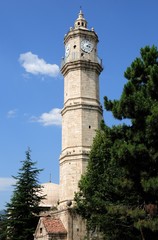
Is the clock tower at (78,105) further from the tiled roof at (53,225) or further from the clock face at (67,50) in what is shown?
the tiled roof at (53,225)

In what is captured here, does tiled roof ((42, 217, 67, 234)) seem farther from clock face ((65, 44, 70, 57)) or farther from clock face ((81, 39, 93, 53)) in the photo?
clock face ((81, 39, 93, 53))

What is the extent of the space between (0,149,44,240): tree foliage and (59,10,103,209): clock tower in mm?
2950

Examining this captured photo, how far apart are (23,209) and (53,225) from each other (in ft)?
9.45

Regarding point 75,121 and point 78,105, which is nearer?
point 75,121

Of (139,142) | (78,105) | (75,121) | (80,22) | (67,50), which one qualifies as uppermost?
(80,22)

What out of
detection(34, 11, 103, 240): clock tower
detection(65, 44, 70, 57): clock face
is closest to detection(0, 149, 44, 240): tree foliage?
detection(34, 11, 103, 240): clock tower

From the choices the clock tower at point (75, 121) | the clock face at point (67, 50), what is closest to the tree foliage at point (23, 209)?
the clock tower at point (75, 121)

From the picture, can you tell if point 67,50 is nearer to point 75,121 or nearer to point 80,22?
point 80,22

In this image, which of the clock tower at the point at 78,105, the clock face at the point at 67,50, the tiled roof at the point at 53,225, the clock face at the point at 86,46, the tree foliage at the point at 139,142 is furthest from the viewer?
the clock face at the point at 67,50

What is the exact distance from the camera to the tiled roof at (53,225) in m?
32.3

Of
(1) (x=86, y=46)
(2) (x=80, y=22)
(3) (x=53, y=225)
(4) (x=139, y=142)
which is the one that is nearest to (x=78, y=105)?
(1) (x=86, y=46)

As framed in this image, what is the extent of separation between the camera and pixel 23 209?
33.6 meters

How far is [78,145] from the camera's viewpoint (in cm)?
3669

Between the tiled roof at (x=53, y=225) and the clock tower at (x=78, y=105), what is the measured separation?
6.16 ft
